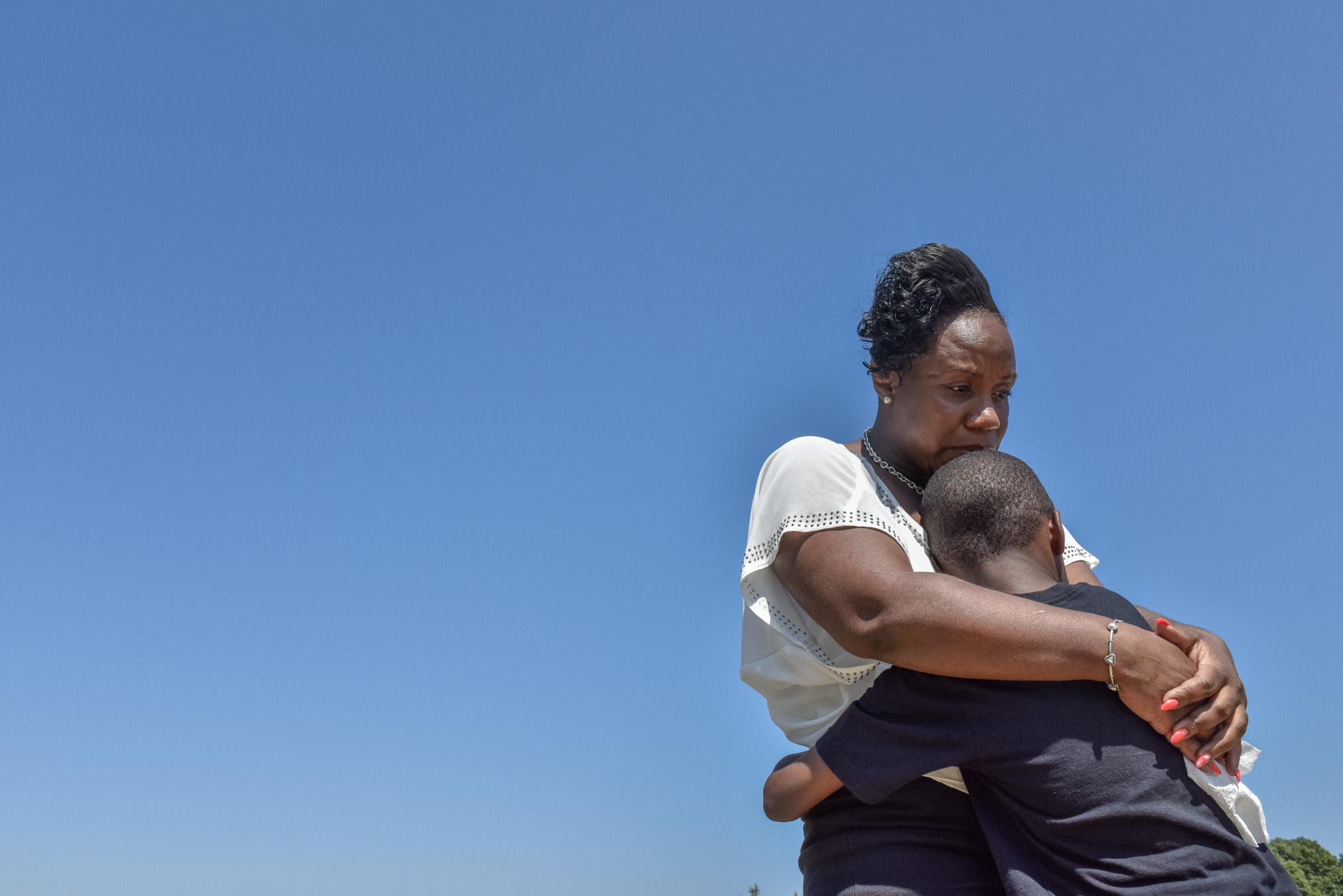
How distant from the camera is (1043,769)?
3070 millimetres

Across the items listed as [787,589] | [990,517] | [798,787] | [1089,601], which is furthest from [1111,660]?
[787,589]

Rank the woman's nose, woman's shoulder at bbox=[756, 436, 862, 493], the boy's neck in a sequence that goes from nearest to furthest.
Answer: the boy's neck → woman's shoulder at bbox=[756, 436, 862, 493] → the woman's nose

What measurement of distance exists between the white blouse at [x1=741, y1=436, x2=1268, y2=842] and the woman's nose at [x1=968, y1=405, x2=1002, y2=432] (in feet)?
1.92

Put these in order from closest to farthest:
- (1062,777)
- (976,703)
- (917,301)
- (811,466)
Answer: (1062,777)
(976,703)
(811,466)
(917,301)

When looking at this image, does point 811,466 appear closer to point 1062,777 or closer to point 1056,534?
point 1056,534

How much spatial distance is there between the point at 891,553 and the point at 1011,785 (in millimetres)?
834

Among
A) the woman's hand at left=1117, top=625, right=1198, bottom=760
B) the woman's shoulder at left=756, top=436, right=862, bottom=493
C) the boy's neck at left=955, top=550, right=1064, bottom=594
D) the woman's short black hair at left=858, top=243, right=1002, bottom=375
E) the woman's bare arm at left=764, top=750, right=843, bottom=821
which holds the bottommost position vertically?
the woman's bare arm at left=764, top=750, right=843, bottom=821

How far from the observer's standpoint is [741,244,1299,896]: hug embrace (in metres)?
3.04

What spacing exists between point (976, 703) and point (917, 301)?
211 cm

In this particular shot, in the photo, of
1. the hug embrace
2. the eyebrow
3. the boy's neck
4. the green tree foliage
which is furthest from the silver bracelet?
the green tree foliage

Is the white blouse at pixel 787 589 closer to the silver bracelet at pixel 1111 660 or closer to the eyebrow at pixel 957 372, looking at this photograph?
the eyebrow at pixel 957 372

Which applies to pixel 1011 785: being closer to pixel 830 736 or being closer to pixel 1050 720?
pixel 1050 720

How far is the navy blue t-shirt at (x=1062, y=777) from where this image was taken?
2982 millimetres

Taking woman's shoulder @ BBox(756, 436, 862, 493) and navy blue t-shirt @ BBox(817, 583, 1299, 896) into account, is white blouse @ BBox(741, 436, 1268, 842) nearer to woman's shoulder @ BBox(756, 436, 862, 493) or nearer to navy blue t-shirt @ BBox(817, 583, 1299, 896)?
woman's shoulder @ BBox(756, 436, 862, 493)
